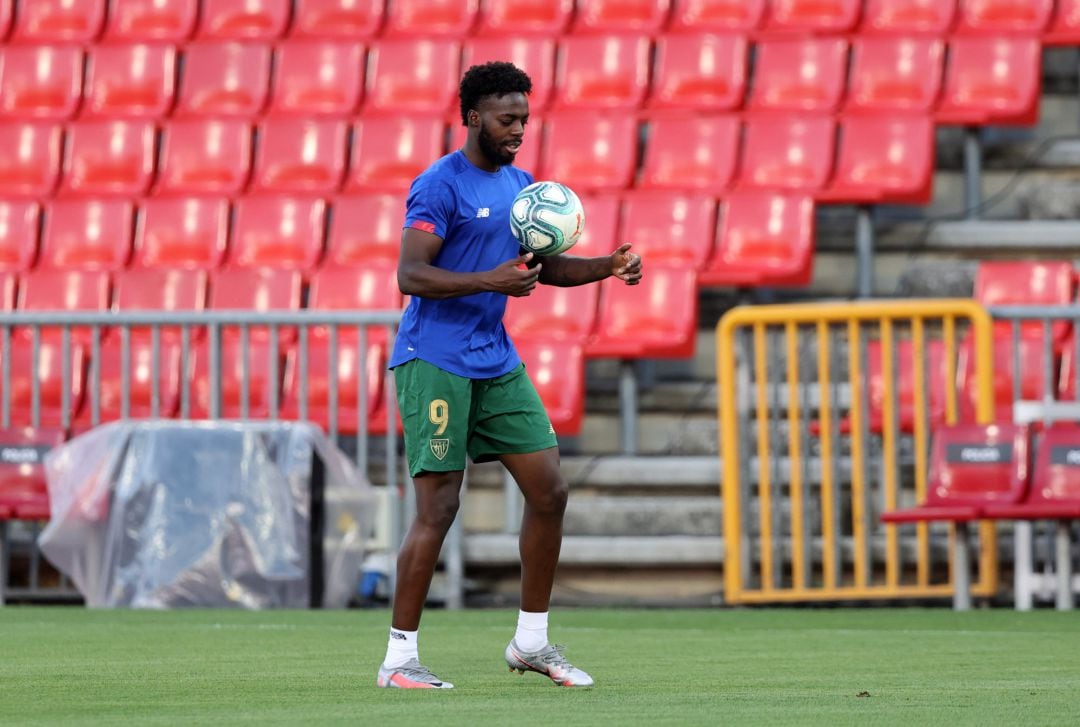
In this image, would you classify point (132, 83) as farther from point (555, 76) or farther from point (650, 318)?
point (650, 318)

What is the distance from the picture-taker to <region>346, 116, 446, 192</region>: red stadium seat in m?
13.2

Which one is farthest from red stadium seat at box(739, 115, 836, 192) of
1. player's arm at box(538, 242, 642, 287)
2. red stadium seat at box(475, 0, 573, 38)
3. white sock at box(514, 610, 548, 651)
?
white sock at box(514, 610, 548, 651)

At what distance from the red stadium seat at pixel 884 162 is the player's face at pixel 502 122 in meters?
6.53

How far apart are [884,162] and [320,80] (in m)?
3.83

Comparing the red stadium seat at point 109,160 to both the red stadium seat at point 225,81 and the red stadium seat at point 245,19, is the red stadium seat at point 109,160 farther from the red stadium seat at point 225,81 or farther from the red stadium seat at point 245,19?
the red stadium seat at point 245,19

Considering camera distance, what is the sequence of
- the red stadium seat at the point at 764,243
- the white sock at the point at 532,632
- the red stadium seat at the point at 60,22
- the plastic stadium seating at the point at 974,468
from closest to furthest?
the white sock at the point at 532,632
the plastic stadium seating at the point at 974,468
the red stadium seat at the point at 764,243
the red stadium seat at the point at 60,22

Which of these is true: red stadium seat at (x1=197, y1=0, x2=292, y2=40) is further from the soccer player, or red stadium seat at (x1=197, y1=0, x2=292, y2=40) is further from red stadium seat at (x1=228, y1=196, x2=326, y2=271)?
the soccer player

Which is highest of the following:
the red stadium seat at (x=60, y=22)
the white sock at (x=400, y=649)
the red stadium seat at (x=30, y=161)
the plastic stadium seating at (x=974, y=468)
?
the red stadium seat at (x=60, y=22)

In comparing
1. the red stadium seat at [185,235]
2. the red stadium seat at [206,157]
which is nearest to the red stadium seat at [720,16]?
the red stadium seat at [206,157]

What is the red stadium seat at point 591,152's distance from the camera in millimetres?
12758

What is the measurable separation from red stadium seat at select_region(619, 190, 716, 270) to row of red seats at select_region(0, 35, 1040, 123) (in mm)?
1142

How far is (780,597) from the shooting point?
410 inches

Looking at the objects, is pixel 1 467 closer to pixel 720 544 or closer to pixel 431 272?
pixel 720 544

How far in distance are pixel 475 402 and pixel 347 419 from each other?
17.5ft
